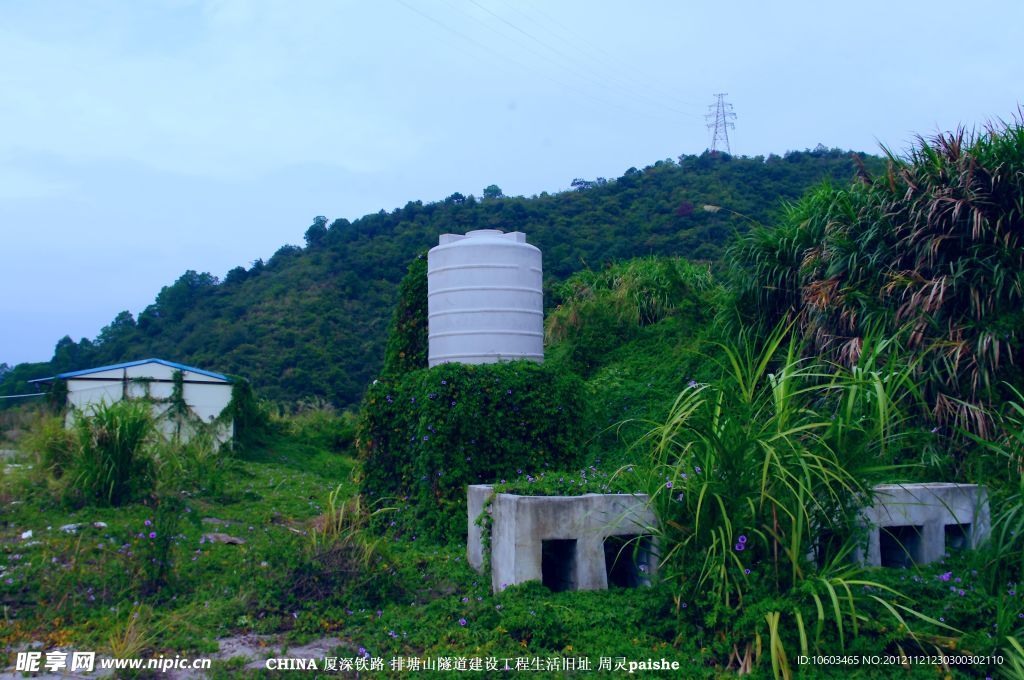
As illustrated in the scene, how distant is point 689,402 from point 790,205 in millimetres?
5262

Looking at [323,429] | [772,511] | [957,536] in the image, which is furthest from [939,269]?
[323,429]

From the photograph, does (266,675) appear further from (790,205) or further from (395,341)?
(790,205)

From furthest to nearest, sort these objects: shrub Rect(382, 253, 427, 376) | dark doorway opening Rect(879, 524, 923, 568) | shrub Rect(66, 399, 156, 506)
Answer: shrub Rect(382, 253, 427, 376), shrub Rect(66, 399, 156, 506), dark doorway opening Rect(879, 524, 923, 568)

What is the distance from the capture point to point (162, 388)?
44.7 ft

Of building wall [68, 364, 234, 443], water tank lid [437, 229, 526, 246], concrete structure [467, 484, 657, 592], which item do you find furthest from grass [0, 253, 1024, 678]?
building wall [68, 364, 234, 443]

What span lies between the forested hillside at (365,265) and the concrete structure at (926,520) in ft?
48.4

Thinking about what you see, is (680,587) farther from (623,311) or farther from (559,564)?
(623,311)

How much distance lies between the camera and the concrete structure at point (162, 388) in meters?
13.1

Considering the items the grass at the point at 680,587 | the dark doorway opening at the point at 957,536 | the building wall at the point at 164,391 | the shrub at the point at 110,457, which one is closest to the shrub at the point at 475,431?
the grass at the point at 680,587

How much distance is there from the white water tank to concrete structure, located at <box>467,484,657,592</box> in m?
2.89

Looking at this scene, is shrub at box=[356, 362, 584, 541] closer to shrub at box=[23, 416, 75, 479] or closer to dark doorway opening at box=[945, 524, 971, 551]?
dark doorway opening at box=[945, 524, 971, 551]

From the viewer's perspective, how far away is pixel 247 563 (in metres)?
6.12

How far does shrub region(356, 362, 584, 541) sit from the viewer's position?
715cm

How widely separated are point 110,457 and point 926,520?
673 centimetres
